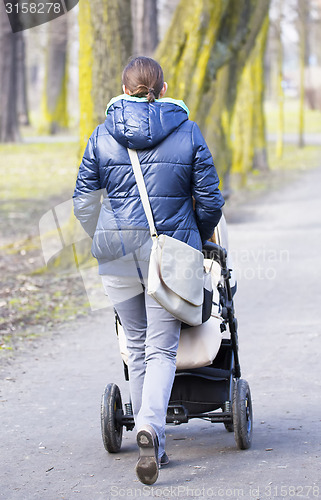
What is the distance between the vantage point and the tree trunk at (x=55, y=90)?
3997cm

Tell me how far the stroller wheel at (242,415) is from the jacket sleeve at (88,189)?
1188 millimetres

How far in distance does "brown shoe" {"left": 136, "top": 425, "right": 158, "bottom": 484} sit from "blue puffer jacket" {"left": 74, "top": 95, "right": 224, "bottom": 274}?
0.80 m

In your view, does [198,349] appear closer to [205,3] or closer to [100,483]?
[100,483]

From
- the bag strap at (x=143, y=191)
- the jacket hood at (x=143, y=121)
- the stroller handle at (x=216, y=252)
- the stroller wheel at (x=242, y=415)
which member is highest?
the jacket hood at (x=143, y=121)

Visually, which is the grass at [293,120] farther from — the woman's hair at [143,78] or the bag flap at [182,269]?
the bag flap at [182,269]

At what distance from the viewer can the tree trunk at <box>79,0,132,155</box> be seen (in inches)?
406

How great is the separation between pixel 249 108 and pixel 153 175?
1827 centimetres

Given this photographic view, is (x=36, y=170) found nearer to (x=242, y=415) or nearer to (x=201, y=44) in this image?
(x=201, y=44)

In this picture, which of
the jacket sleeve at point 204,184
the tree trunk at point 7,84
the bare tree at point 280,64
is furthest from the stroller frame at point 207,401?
the tree trunk at point 7,84

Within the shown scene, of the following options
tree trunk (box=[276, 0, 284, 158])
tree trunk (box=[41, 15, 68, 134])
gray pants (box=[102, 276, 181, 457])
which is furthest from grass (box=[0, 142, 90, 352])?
tree trunk (box=[41, 15, 68, 134])

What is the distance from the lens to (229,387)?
4.79 metres

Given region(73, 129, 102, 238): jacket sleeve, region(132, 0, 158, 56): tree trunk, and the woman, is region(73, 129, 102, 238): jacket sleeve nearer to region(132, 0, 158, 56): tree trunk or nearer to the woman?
the woman

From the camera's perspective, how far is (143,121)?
14.0 ft

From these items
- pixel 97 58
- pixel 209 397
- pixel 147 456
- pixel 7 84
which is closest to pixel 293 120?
pixel 7 84
